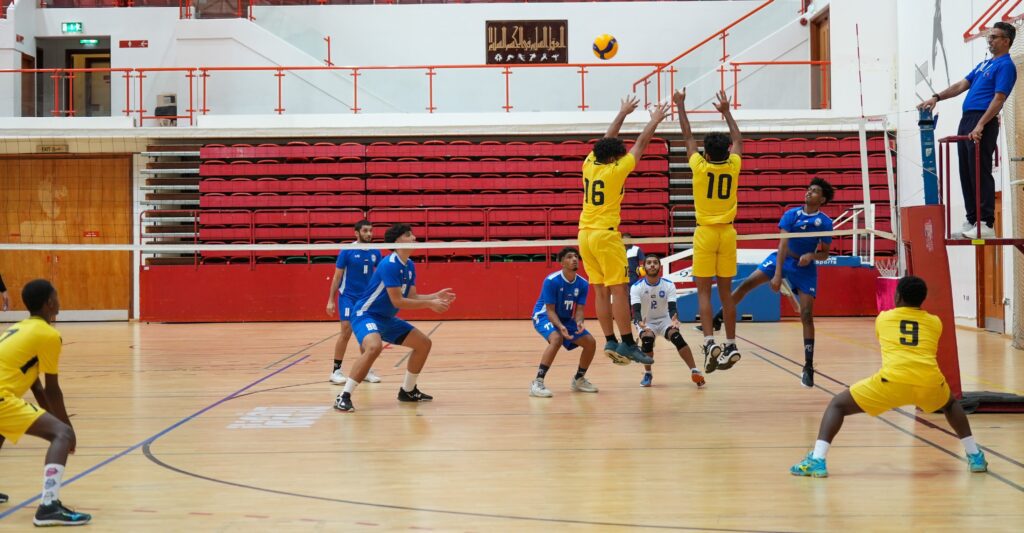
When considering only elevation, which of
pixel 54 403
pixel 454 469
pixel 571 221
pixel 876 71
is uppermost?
pixel 876 71

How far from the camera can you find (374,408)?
816 centimetres

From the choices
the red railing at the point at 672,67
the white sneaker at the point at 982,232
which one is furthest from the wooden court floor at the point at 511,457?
the red railing at the point at 672,67

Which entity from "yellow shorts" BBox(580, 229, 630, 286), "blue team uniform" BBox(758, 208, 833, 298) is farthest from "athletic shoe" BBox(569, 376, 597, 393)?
"blue team uniform" BBox(758, 208, 833, 298)

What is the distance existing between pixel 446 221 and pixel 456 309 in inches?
74.9

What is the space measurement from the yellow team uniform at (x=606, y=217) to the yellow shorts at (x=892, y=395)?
2726mm

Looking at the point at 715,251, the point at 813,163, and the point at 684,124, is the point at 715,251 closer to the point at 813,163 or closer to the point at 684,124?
the point at 684,124

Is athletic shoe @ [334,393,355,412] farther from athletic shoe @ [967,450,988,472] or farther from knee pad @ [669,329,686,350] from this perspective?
athletic shoe @ [967,450,988,472]

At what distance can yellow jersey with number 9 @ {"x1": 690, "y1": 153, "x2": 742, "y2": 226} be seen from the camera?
756 cm

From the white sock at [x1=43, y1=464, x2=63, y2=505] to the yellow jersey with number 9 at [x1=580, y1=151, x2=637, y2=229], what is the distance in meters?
4.50

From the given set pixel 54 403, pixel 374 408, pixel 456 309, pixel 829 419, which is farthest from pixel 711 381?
pixel 456 309

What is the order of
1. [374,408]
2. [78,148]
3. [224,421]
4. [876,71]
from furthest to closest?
[78,148] < [876,71] < [374,408] < [224,421]

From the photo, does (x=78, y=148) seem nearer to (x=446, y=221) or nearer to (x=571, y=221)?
(x=446, y=221)

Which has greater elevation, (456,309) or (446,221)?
(446,221)

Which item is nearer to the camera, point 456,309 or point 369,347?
point 369,347
